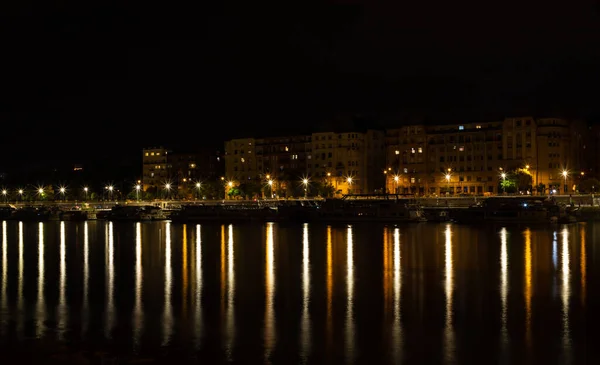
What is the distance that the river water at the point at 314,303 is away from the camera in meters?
13.7

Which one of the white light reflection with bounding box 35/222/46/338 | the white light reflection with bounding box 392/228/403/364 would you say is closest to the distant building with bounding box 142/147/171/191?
the white light reflection with bounding box 35/222/46/338

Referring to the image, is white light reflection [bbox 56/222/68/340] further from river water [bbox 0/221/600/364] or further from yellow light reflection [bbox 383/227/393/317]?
yellow light reflection [bbox 383/227/393/317]

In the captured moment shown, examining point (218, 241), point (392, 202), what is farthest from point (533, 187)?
point (218, 241)

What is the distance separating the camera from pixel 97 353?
1347 centimetres

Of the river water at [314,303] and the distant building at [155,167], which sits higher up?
the distant building at [155,167]

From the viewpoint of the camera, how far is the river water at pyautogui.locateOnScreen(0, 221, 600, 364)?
1369cm

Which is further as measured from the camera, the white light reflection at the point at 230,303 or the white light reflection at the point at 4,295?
the white light reflection at the point at 4,295

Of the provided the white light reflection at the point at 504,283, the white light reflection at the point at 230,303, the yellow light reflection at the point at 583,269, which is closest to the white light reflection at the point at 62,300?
the white light reflection at the point at 230,303

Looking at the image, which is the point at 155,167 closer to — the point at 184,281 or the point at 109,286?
the point at 184,281

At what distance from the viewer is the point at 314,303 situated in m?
18.4

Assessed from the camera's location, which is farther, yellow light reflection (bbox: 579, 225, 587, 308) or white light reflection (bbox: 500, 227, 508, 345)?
yellow light reflection (bbox: 579, 225, 587, 308)

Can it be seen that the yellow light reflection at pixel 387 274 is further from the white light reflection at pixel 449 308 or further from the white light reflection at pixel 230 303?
the white light reflection at pixel 230 303

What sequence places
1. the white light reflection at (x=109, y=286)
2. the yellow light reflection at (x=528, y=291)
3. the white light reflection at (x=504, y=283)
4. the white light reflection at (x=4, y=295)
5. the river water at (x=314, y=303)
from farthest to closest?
the white light reflection at (x=4, y=295), the white light reflection at (x=109, y=286), the yellow light reflection at (x=528, y=291), the white light reflection at (x=504, y=283), the river water at (x=314, y=303)

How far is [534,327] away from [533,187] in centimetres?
7830
